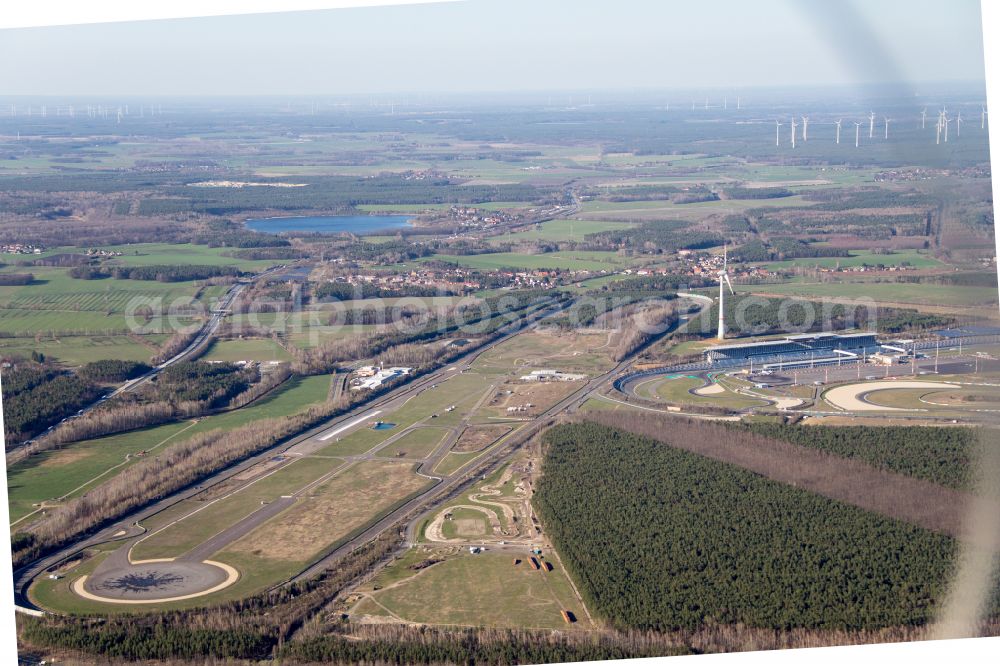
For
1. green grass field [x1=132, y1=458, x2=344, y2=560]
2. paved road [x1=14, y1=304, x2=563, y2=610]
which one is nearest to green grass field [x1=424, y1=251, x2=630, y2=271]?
paved road [x1=14, y1=304, x2=563, y2=610]

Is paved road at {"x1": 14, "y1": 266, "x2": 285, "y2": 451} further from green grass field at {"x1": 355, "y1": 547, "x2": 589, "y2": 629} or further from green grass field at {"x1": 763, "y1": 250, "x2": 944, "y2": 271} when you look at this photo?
green grass field at {"x1": 763, "y1": 250, "x2": 944, "y2": 271}

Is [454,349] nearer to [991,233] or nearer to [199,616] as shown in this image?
[199,616]

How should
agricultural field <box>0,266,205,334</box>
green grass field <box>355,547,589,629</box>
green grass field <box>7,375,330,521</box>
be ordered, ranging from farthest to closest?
1. agricultural field <box>0,266,205,334</box>
2. green grass field <box>7,375,330,521</box>
3. green grass field <box>355,547,589,629</box>

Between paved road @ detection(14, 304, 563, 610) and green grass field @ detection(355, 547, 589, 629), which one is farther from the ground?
paved road @ detection(14, 304, 563, 610)

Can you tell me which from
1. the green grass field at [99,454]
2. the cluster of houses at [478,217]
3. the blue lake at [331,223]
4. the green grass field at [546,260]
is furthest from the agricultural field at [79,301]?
the cluster of houses at [478,217]

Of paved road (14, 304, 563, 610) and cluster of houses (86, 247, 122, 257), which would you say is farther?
cluster of houses (86, 247, 122, 257)

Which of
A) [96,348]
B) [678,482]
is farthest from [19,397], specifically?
[678,482]

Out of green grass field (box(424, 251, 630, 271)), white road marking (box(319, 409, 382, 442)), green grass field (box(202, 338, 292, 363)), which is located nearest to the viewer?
white road marking (box(319, 409, 382, 442))
